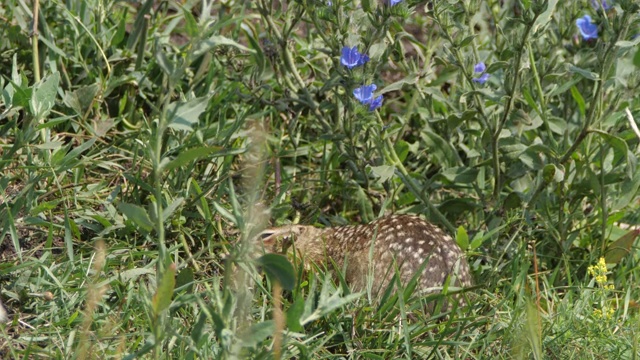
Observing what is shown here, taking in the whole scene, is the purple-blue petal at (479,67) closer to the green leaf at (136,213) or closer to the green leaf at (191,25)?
the green leaf at (191,25)

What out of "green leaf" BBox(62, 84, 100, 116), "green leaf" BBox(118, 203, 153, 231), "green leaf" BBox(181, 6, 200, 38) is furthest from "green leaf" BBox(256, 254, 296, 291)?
"green leaf" BBox(62, 84, 100, 116)

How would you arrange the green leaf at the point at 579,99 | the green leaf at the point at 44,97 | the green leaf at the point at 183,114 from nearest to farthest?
the green leaf at the point at 183,114 → the green leaf at the point at 44,97 → the green leaf at the point at 579,99

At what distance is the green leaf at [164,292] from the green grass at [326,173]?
0.84ft

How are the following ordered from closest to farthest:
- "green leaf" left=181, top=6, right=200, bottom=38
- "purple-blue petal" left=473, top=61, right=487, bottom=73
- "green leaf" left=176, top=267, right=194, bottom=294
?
"green leaf" left=181, top=6, right=200, bottom=38
"green leaf" left=176, top=267, right=194, bottom=294
"purple-blue petal" left=473, top=61, right=487, bottom=73

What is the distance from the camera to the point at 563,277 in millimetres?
4773

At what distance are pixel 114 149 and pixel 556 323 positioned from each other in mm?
2373

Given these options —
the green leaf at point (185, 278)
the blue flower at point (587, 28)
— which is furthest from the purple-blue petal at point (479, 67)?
the green leaf at point (185, 278)

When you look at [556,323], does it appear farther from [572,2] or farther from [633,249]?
[572,2]

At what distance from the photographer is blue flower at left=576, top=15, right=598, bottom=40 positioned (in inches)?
187

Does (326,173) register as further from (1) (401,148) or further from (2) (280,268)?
(2) (280,268)

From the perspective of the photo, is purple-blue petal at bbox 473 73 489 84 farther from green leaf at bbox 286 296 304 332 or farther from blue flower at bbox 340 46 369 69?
green leaf at bbox 286 296 304 332

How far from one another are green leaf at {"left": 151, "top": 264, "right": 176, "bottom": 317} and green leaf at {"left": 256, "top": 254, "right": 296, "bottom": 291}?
0.27m

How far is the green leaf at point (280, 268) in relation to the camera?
9.56 ft

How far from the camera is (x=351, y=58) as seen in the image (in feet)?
14.0
